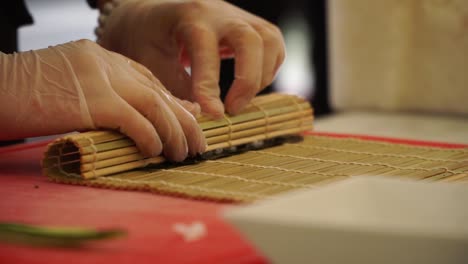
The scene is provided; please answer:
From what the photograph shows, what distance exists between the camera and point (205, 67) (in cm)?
157

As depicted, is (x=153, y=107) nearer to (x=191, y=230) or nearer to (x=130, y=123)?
(x=130, y=123)

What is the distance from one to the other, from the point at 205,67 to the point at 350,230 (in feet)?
3.04

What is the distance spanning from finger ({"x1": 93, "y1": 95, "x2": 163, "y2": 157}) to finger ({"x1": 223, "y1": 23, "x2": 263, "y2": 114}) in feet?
0.98

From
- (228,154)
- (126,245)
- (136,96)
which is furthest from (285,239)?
(228,154)

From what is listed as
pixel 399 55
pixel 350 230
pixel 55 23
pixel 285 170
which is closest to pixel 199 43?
pixel 285 170

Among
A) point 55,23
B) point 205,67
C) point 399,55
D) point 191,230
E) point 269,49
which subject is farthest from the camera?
point 399,55

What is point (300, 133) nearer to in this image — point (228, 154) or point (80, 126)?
point (228, 154)

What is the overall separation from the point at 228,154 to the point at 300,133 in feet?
0.99

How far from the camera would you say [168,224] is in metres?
A: 0.97

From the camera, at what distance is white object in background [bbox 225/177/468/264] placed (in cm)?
69

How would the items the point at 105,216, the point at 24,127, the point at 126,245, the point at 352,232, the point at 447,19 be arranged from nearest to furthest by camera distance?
the point at 352,232 < the point at 126,245 < the point at 105,216 < the point at 24,127 < the point at 447,19

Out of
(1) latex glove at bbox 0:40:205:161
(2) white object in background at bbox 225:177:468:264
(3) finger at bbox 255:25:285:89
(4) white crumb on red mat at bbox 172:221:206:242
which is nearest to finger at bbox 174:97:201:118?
(1) latex glove at bbox 0:40:205:161

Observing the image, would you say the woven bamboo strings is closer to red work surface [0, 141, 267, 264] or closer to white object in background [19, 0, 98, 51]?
red work surface [0, 141, 267, 264]

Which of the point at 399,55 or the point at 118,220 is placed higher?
the point at 118,220
